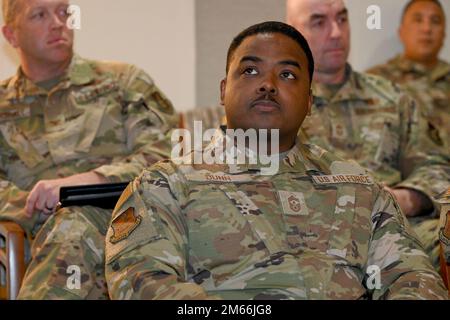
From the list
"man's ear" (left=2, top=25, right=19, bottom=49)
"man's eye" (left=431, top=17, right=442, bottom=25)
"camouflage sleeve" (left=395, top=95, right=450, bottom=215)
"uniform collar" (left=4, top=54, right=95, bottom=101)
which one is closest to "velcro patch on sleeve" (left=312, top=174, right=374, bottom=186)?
"camouflage sleeve" (left=395, top=95, right=450, bottom=215)

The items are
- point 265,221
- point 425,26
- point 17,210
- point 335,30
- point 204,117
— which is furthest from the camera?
point 425,26

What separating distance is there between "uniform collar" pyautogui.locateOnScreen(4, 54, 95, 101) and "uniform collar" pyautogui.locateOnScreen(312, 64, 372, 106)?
0.77 m

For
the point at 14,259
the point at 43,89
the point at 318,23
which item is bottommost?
the point at 14,259

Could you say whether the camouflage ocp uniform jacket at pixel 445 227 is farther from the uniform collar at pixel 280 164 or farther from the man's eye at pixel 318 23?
the man's eye at pixel 318 23

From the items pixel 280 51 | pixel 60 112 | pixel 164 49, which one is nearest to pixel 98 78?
pixel 60 112

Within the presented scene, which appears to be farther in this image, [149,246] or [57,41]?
[57,41]

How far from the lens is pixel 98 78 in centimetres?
303

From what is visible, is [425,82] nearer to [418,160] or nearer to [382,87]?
[382,87]

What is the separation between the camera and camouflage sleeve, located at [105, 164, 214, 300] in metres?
1.75

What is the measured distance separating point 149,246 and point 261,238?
0.82 feet

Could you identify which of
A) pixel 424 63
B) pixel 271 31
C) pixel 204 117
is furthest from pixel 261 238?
pixel 424 63

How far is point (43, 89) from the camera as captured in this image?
300 cm

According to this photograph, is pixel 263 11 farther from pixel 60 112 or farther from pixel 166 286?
pixel 166 286

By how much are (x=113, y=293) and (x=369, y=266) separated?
22.2 inches
